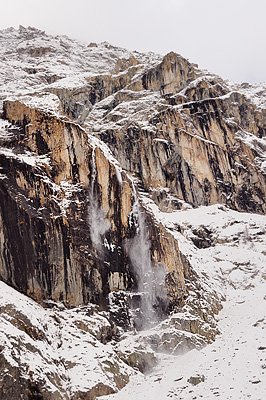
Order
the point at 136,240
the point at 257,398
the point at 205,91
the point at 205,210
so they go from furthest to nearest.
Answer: the point at 205,91
the point at 205,210
the point at 136,240
the point at 257,398

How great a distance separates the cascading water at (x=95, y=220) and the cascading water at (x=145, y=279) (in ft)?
10.6

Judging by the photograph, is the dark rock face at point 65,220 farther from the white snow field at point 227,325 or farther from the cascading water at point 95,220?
the white snow field at point 227,325

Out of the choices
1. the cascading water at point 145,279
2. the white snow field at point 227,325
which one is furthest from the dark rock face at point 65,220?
the white snow field at point 227,325

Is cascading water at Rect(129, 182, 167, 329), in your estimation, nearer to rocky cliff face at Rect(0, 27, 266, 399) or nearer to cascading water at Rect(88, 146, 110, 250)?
rocky cliff face at Rect(0, 27, 266, 399)

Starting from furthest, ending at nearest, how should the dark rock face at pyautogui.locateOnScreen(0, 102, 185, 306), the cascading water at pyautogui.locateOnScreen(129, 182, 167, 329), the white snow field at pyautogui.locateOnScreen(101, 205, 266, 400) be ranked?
the cascading water at pyautogui.locateOnScreen(129, 182, 167, 329), the dark rock face at pyautogui.locateOnScreen(0, 102, 185, 306), the white snow field at pyautogui.locateOnScreen(101, 205, 266, 400)

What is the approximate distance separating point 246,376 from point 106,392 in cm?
878

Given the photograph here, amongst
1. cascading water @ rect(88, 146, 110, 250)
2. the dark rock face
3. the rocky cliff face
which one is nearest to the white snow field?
the rocky cliff face

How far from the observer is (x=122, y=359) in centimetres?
2933

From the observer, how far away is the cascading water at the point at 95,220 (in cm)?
3400

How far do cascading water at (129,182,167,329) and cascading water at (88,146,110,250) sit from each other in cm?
322

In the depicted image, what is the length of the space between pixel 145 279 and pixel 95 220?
707 cm

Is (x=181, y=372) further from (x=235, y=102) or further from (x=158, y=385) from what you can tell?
(x=235, y=102)

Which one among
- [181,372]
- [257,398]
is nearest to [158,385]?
[181,372]

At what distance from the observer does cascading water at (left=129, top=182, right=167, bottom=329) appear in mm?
33938
